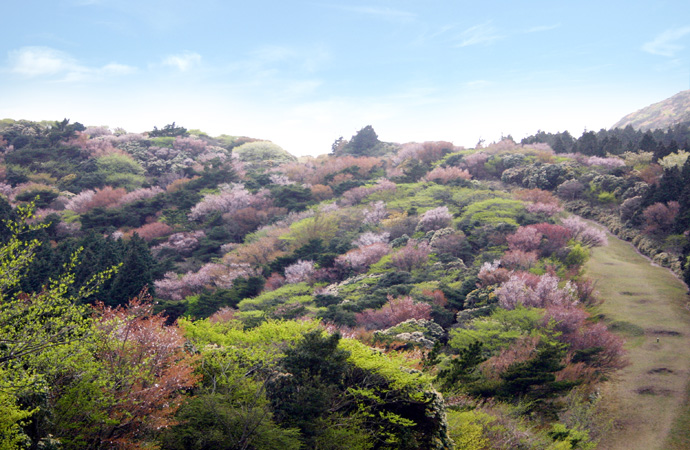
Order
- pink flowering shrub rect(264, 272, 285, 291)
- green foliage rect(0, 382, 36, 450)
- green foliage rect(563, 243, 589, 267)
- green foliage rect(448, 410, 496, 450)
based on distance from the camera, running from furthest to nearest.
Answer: pink flowering shrub rect(264, 272, 285, 291), green foliage rect(563, 243, 589, 267), green foliage rect(448, 410, 496, 450), green foliage rect(0, 382, 36, 450)

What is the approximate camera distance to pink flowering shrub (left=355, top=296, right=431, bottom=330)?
22094 mm

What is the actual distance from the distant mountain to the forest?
119 feet

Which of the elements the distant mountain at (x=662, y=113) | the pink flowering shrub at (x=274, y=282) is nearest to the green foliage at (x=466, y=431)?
the pink flowering shrub at (x=274, y=282)

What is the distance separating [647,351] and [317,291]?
1833 cm

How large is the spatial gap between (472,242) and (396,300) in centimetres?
1131

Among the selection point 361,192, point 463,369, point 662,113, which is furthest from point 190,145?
point 662,113

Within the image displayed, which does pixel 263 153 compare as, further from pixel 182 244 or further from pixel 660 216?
pixel 660 216

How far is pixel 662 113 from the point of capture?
100250mm

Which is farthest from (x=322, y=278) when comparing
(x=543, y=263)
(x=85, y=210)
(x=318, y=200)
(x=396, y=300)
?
(x=85, y=210)

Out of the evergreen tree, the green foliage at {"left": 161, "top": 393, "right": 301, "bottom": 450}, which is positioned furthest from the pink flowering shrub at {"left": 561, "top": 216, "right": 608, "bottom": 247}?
the evergreen tree

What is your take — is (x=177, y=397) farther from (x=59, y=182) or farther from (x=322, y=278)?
(x=59, y=182)

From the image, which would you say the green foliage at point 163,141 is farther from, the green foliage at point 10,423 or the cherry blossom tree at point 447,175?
the green foliage at point 10,423

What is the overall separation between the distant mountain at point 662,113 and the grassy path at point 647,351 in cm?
7391

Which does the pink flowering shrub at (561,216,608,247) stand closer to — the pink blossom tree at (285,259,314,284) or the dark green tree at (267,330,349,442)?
the pink blossom tree at (285,259,314,284)
